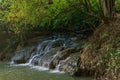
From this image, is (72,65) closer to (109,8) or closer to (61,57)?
(61,57)

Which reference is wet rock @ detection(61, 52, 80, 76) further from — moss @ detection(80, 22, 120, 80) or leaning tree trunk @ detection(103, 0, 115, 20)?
leaning tree trunk @ detection(103, 0, 115, 20)

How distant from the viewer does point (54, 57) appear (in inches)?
589

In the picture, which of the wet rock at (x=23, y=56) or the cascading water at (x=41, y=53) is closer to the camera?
the cascading water at (x=41, y=53)

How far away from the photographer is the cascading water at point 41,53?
16542 millimetres

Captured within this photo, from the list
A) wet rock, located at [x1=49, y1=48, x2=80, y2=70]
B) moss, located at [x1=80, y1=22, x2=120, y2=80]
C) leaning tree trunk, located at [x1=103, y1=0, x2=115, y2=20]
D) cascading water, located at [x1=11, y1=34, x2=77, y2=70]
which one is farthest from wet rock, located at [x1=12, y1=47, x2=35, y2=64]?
moss, located at [x1=80, y1=22, x2=120, y2=80]

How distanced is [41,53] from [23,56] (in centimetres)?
194

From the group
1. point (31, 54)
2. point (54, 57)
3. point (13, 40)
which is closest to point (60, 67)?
point (54, 57)

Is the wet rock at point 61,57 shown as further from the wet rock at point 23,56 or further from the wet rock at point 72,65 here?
the wet rock at point 23,56

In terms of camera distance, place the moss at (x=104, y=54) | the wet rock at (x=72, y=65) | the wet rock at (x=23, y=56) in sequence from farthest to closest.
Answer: the wet rock at (x=23, y=56) → the wet rock at (x=72, y=65) → the moss at (x=104, y=54)

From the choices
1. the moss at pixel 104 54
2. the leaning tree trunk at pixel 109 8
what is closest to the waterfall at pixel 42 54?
the leaning tree trunk at pixel 109 8

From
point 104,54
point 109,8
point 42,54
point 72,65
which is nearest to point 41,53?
point 42,54

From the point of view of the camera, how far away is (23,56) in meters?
19.8

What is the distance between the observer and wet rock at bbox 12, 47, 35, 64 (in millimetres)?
19453

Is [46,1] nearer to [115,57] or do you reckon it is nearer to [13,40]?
[115,57]
